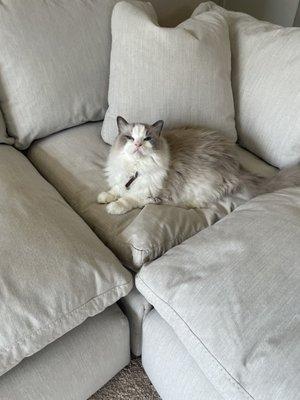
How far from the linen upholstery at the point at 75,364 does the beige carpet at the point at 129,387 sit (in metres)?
0.10

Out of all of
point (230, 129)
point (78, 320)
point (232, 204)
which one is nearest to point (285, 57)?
point (230, 129)

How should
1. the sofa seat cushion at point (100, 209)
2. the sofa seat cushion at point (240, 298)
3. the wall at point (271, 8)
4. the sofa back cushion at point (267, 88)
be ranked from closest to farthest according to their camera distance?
1. the sofa seat cushion at point (240, 298)
2. the sofa seat cushion at point (100, 209)
3. the sofa back cushion at point (267, 88)
4. the wall at point (271, 8)

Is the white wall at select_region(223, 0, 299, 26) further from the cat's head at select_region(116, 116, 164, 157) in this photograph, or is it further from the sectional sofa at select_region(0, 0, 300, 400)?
the cat's head at select_region(116, 116, 164, 157)

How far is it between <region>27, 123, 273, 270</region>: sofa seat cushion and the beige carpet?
42cm

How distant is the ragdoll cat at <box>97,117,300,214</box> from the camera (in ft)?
3.56

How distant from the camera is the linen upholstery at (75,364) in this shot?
781mm

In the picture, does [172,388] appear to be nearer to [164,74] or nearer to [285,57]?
[164,74]

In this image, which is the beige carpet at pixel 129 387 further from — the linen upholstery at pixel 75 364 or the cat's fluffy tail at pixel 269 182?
the cat's fluffy tail at pixel 269 182

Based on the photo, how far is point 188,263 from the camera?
0.85m

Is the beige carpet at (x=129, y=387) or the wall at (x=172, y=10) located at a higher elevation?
the wall at (x=172, y=10)

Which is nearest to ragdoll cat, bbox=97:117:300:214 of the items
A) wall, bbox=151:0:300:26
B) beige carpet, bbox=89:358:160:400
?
beige carpet, bbox=89:358:160:400

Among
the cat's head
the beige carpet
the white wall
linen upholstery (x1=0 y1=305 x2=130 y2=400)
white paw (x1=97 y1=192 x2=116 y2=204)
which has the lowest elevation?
the beige carpet

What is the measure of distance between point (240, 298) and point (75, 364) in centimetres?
46

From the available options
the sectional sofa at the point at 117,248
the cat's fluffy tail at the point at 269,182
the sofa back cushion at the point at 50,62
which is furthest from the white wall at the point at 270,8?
the cat's fluffy tail at the point at 269,182
